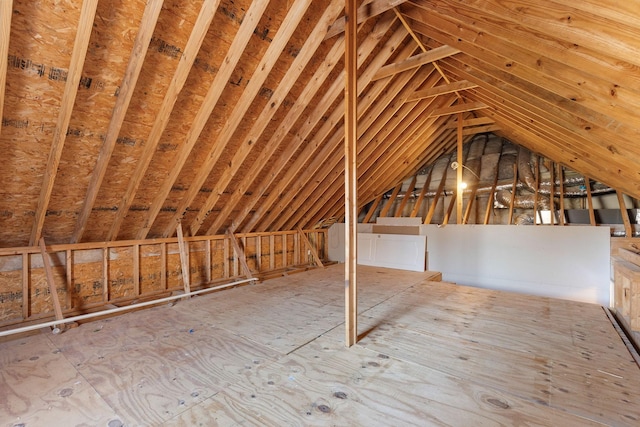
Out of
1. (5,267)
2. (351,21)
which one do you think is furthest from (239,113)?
(5,267)

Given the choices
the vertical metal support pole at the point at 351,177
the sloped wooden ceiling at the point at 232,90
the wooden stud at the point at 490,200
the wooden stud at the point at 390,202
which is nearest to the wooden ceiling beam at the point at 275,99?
the sloped wooden ceiling at the point at 232,90

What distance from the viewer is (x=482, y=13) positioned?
2.33 metres

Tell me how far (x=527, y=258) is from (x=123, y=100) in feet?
21.3

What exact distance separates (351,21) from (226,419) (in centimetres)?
308

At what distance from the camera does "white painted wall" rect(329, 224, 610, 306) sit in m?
4.85

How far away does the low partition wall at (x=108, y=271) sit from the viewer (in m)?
3.42

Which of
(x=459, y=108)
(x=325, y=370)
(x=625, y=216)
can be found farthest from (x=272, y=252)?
(x=625, y=216)

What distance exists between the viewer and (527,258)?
5.42m

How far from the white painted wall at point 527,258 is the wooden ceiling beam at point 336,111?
348 centimetres

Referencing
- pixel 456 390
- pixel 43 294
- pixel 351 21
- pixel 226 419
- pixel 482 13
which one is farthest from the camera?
pixel 43 294

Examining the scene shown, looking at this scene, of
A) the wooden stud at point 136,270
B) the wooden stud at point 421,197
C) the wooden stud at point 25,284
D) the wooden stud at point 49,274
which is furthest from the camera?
the wooden stud at point 421,197

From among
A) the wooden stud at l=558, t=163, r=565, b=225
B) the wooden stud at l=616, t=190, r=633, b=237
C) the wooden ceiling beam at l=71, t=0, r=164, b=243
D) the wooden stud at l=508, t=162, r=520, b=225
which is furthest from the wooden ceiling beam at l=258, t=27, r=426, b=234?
the wooden stud at l=616, t=190, r=633, b=237

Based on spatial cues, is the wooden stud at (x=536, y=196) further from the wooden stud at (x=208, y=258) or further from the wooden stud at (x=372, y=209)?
the wooden stud at (x=208, y=258)

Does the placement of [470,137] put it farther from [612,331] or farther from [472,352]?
[472,352]
